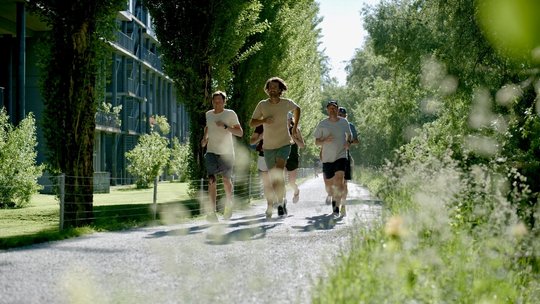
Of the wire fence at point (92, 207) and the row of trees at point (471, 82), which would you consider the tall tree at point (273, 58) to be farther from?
the row of trees at point (471, 82)

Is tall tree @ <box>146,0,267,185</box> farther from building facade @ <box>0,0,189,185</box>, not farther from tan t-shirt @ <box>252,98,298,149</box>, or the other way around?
building facade @ <box>0,0,189,185</box>

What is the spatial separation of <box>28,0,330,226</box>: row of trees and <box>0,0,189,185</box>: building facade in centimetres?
818

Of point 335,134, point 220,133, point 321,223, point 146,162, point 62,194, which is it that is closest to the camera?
point 62,194

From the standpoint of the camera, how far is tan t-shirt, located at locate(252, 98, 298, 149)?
36.3 ft

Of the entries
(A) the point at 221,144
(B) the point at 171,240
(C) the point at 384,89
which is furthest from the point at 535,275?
(C) the point at 384,89

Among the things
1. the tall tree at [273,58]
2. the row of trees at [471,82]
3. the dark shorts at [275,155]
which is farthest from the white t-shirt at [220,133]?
the tall tree at [273,58]

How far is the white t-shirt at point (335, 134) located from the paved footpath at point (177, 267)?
2.82 metres

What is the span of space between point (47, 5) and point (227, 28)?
592 cm

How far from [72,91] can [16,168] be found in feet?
23.2

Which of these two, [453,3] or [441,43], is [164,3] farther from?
[441,43]

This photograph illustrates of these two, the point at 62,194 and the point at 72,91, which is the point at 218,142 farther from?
the point at 62,194

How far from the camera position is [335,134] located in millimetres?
12539

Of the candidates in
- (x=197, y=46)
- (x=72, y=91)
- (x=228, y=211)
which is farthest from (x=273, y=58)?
(x=72, y=91)

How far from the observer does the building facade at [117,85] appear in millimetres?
30109
